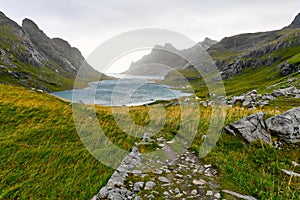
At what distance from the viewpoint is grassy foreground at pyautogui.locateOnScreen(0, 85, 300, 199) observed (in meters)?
6.78

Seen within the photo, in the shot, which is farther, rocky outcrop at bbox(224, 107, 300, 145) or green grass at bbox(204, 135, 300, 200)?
rocky outcrop at bbox(224, 107, 300, 145)

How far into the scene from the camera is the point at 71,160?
8.64 metres

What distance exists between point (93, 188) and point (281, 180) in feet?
21.9

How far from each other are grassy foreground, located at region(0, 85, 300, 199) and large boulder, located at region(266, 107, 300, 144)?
2.98ft

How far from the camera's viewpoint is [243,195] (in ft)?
20.1

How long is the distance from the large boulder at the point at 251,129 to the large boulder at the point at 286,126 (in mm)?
411

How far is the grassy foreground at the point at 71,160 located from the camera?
678 centimetres

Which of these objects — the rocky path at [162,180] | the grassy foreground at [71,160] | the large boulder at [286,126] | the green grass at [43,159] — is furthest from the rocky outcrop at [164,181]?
the large boulder at [286,126]

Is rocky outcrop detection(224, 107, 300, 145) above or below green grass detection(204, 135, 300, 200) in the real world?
above

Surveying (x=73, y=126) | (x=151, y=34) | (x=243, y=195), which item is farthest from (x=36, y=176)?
(x=151, y=34)

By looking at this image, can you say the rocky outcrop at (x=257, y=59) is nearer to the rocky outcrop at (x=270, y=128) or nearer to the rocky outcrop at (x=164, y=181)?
the rocky outcrop at (x=270, y=128)

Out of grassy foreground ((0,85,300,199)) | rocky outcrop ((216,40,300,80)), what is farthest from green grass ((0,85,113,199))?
rocky outcrop ((216,40,300,80))

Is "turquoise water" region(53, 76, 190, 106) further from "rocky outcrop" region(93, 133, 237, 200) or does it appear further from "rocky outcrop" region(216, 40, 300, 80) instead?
"rocky outcrop" region(216, 40, 300, 80)

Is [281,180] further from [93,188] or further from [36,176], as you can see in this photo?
[36,176]
